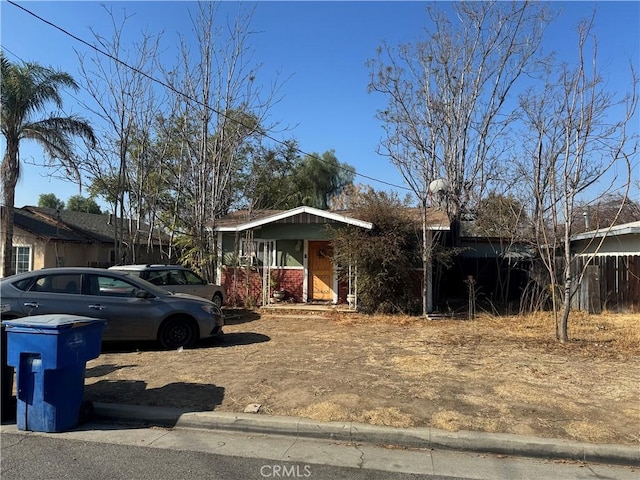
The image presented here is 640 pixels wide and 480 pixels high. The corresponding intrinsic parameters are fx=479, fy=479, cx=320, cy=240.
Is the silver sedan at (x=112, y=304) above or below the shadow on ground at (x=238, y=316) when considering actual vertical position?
above

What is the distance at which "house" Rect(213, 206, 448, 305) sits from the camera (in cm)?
1569

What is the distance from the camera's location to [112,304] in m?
8.44

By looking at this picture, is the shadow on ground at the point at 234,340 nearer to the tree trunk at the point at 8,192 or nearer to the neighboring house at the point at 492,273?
the neighboring house at the point at 492,273

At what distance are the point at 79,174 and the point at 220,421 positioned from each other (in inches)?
632

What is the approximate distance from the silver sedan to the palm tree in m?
11.3

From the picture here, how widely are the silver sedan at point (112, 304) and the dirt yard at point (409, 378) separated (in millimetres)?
416

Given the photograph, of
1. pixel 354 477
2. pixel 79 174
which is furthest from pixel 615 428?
pixel 79 174

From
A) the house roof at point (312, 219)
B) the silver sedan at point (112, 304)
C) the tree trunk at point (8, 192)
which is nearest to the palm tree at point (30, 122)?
the tree trunk at point (8, 192)

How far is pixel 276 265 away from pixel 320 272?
1.52 m

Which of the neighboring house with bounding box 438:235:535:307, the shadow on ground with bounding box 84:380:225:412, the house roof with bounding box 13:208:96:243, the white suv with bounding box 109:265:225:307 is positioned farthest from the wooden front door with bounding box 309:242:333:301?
the house roof with bounding box 13:208:96:243

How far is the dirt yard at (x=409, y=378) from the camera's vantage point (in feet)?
16.8

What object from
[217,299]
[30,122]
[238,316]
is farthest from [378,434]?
[30,122]

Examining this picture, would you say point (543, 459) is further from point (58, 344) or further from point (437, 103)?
point (437, 103)

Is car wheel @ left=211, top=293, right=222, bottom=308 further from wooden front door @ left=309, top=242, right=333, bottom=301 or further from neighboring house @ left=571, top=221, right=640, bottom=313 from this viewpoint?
neighboring house @ left=571, top=221, right=640, bottom=313
